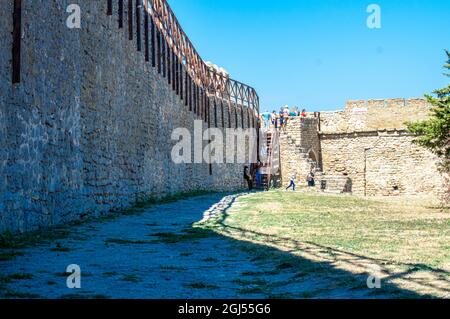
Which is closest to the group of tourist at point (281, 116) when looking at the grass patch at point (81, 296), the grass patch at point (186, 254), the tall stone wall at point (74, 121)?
the tall stone wall at point (74, 121)

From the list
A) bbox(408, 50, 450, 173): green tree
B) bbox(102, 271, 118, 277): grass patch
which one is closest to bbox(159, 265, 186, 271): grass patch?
bbox(102, 271, 118, 277): grass patch

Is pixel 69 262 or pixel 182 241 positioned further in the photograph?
pixel 182 241

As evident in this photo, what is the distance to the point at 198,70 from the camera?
25.8 metres

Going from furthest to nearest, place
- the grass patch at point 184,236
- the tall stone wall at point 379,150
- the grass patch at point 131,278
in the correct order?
the tall stone wall at point 379,150 < the grass patch at point 184,236 < the grass patch at point 131,278

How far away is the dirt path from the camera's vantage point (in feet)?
16.4

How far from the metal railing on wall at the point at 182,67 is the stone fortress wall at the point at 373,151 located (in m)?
4.16

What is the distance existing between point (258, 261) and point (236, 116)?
24.9 metres

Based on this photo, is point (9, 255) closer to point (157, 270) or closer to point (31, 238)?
point (31, 238)

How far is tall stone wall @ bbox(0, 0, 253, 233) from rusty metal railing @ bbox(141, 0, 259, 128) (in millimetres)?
2079

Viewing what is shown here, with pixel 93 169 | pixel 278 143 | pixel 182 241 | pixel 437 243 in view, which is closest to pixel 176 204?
pixel 93 169

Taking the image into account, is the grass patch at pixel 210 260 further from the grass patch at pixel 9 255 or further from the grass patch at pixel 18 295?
the grass patch at pixel 18 295

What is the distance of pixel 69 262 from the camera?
6.45 metres

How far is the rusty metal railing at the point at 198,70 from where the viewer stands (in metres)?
18.5

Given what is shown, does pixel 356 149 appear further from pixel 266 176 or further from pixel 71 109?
pixel 71 109
